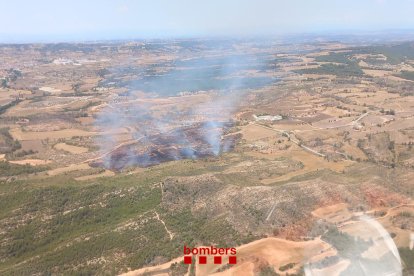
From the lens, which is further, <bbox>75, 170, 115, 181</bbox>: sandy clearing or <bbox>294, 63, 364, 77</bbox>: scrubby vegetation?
<bbox>294, 63, 364, 77</bbox>: scrubby vegetation

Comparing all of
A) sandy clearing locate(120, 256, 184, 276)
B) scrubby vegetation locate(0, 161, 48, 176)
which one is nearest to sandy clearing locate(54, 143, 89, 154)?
scrubby vegetation locate(0, 161, 48, 176)

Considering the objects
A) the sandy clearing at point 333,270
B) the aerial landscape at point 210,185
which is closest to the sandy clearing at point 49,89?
the aerial landscape at point 210,185

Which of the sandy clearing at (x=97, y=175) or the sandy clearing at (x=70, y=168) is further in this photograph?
the sandy clearing at (x=70, y=168)

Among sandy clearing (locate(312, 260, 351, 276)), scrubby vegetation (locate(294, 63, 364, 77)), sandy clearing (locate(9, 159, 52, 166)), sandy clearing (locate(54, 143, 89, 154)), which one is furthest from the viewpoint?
scrubby vegetation (locate(294, 63, 364, 77))

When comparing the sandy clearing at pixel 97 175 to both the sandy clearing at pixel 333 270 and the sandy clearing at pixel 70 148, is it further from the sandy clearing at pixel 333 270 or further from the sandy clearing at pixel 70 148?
the sandy clearing at pixel 333 270

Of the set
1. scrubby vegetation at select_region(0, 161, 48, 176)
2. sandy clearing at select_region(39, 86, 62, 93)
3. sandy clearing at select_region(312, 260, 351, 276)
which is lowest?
sandy clearing at select_region(39, 86, 62, 93)

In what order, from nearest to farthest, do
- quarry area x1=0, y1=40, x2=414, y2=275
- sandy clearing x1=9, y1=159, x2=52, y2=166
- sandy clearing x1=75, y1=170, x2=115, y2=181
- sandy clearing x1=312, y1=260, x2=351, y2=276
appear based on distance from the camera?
sandy clearing x1=312, y1=260, x2=351, y2=276, quarry area x1=0, y1=40, x2=414, y2=275, sandy clearing x1=75, y1=170, x2=115, y2=181, sandy clearing x1=9, y1=159, x2=52, y2=166

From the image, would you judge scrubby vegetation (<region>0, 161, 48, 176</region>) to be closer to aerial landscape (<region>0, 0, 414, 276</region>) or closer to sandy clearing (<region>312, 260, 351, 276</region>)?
aerial landscape (<region>0, 0, 414, 276</region>)
